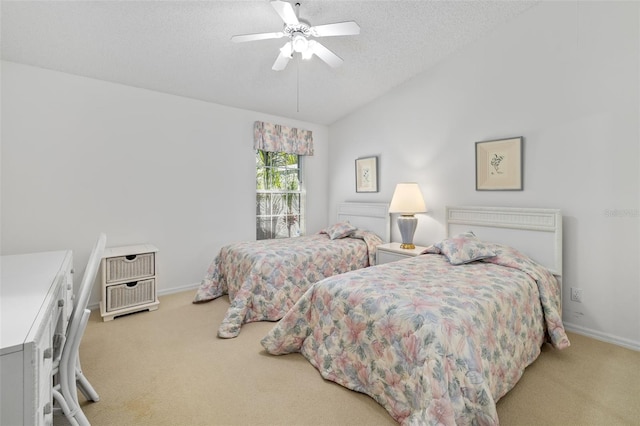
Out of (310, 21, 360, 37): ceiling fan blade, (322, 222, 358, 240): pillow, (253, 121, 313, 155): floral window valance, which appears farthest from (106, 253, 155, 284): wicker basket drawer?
(310, 21, 360, 37): ceiling fan blade

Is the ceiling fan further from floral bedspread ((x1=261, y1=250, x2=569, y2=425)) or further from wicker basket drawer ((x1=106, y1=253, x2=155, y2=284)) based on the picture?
wicker basket drawer ((x1=106, y1=253, x2=155, y2=284))

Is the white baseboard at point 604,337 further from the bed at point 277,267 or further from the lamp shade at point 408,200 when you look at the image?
the bed at point 277,267

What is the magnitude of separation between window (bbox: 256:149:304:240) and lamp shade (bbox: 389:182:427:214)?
1736 mm

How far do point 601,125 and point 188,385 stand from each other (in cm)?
370

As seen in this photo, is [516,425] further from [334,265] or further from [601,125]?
[601,125]

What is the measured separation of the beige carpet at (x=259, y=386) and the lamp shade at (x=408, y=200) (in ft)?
5.81

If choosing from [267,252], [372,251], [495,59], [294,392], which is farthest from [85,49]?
[495,59]

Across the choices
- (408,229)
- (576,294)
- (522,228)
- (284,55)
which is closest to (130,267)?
(284,55)

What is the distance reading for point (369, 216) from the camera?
430cm

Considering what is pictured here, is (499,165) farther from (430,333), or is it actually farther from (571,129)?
(430,333)

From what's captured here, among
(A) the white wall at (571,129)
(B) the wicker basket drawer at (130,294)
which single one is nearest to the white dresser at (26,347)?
(B) the wicker basket drawer at (130,294)

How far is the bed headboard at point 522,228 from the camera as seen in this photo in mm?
2594

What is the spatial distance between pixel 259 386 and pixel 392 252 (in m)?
2.12

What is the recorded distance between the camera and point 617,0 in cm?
237
